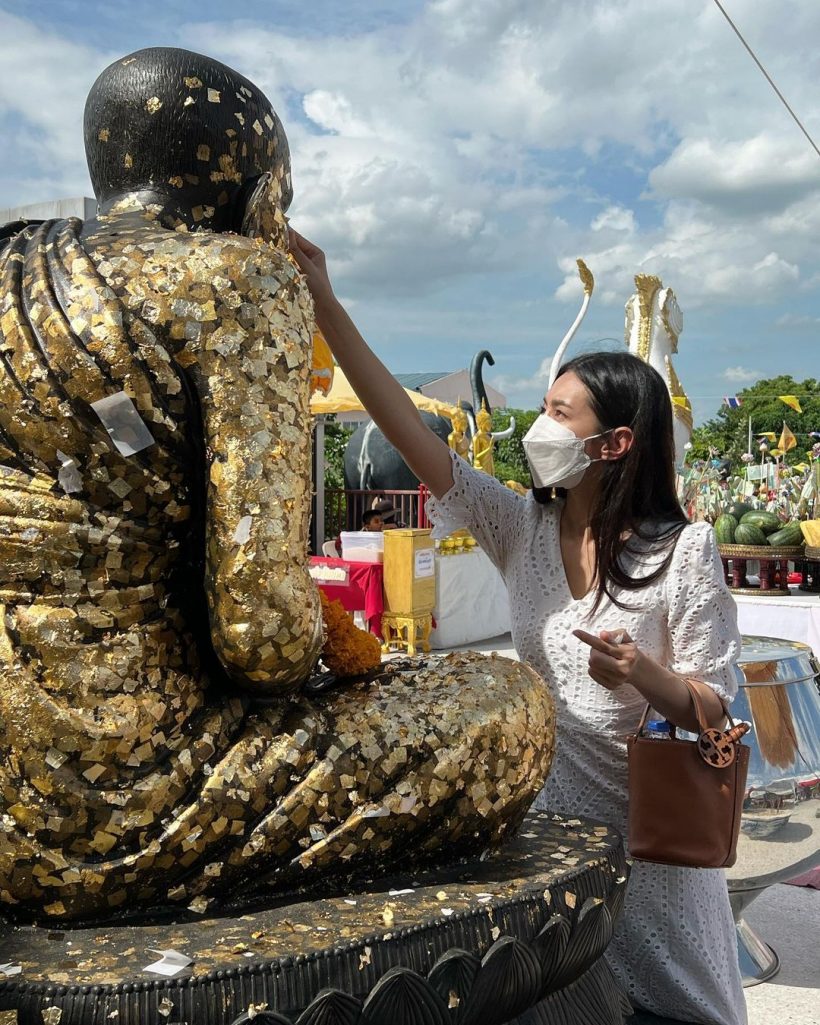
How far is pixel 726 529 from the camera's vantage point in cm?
627

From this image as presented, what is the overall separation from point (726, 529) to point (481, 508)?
4144 mm

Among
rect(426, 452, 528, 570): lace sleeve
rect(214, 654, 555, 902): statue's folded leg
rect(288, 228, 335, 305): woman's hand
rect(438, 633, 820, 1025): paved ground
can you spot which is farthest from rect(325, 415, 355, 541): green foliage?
rect(214, 654, 555, 902): statue's folded leg

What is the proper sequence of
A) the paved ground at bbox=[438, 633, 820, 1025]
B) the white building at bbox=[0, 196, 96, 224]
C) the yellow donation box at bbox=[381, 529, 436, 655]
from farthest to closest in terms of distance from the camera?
the yellow donation box at bbox=[381, 529, 436, 655] < the white building at bbox=[0, 196, 96, 224] < the paved ground at bbox=[438, 633, 820, 1025]

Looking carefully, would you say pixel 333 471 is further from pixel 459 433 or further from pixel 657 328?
pixel 657 328

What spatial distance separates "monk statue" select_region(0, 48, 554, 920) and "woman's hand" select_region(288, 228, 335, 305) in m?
0.47

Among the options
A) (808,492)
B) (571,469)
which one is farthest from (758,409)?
(571,469)

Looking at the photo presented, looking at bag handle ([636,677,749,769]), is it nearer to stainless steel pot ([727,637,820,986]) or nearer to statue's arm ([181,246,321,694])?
statue's arm ([181,246,321,694])

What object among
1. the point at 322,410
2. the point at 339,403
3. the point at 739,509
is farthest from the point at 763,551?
the point at 322,410

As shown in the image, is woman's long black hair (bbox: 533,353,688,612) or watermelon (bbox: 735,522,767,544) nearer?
woman's long black hair (bbox: 533,353,688,612)

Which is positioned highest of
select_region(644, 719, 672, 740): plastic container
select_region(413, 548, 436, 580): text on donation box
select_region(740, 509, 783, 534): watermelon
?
select_region(740, 509, 783, 534): watermelon

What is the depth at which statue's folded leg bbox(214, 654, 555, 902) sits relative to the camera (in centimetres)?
154

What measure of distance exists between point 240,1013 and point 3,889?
391mm

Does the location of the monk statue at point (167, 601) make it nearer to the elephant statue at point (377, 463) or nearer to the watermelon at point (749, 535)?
the watermelon at point (749, 535)

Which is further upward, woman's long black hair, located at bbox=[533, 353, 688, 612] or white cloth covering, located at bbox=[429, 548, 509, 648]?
woman's long black hair, located at bbox=[533, 353, 688, 612]
